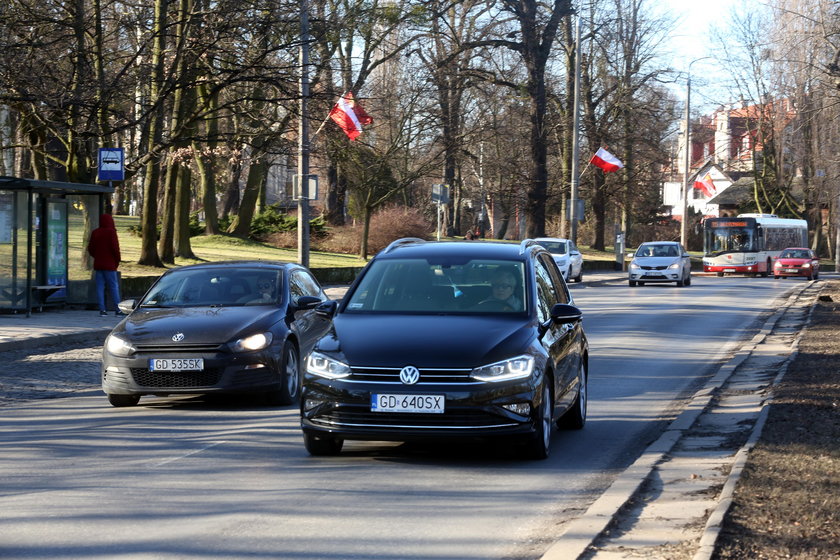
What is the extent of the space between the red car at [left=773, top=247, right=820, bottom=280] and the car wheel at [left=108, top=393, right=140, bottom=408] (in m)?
45.8

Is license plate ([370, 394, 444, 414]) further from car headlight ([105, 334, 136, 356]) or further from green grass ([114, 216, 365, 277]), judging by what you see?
green grass ([114, 216, 365, 277])

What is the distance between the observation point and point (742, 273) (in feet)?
190

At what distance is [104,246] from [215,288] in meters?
10.2

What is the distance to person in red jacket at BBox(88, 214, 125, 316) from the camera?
893 inches

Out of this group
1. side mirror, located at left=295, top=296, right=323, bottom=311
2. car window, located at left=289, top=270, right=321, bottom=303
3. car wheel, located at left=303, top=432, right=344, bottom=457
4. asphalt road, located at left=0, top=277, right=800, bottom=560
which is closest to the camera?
asphalt road, located at left=0, top=277, right=800, bottom=560

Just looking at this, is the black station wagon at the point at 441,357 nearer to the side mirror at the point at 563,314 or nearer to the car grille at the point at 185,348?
the side mirror at the point at 563,314

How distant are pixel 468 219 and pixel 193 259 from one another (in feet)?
183

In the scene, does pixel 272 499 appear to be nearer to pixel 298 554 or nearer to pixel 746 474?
pixel 298 554

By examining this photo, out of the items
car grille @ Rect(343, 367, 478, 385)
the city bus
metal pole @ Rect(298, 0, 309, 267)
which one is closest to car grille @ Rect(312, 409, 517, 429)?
car grille @ Rect(343, 367, 478, 385)

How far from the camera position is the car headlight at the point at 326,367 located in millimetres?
8578

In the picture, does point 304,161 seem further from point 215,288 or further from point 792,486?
point 792,486

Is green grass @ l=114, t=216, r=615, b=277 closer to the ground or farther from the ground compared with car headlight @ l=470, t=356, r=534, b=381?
farther from the ground

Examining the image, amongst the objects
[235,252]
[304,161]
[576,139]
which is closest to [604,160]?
[576,139]

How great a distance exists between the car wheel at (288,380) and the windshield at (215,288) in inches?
26.8
